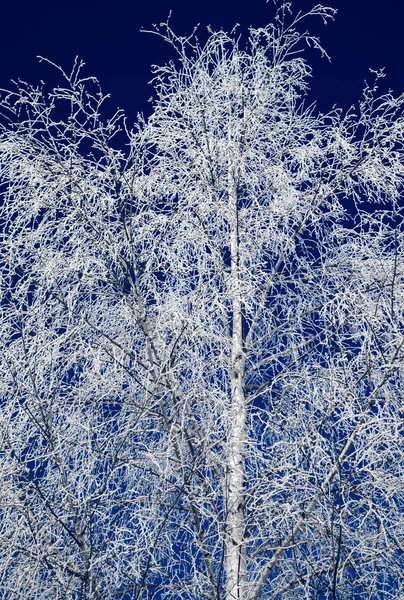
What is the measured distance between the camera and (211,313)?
14.9 ft

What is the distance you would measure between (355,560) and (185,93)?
12.5ft

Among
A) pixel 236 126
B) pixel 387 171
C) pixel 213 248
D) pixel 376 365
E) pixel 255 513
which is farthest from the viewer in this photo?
pixel 236 126

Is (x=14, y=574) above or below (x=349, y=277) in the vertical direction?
below

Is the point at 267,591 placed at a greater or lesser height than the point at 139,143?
lesser

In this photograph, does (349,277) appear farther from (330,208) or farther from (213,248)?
(213,248)

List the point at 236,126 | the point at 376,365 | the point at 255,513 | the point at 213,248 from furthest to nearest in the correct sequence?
the point at 236,126 < the point at 213,248 < the point at 376,365 < the point at 255,513

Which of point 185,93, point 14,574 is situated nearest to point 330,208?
point 185,93

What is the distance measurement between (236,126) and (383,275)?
173 centimetres

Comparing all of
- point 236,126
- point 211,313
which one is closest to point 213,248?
point 211,313

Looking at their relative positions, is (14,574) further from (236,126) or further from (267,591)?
(236,126)

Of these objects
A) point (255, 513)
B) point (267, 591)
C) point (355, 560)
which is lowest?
point (267, 591)

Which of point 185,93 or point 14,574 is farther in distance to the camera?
point 185,93

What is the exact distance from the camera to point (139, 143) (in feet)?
16.3

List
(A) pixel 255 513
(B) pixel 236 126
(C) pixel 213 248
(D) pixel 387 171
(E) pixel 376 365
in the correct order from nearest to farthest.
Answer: (A) pixel 255 513 < (E) pixel 376 365 < (C) pixel 213 248 < (D) pixel 387 171 < (B) pixel 236 126
